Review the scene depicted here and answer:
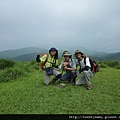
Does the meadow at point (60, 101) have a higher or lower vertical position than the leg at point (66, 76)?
lower

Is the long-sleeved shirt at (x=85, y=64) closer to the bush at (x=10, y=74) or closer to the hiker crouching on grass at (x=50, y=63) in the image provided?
the hiker crouching on grass at (x=50, y=63)

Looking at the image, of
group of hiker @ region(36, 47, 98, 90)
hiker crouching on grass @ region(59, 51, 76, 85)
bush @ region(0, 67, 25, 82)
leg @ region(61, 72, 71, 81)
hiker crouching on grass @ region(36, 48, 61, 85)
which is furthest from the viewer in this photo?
bush @ region(0, 67, 25, 82)

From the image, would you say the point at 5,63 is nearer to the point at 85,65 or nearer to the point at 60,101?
the point at 85,65

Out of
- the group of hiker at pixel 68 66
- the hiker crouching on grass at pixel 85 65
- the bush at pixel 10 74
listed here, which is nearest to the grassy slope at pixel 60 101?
the hiker crouching on grass at pixel 85 65

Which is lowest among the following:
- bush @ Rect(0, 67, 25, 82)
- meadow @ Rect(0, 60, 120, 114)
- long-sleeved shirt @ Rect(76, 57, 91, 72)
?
meadow @ Rect(0, 60, 120, 114)

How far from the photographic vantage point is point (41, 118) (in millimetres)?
4043

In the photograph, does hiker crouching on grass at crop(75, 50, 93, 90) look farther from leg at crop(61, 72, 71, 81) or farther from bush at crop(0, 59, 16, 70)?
bush at crop(0, 59, 16, 70)

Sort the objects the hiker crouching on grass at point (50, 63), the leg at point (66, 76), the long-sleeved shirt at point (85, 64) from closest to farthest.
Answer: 1. the long-sleeved shirt at point (85, 64)
2. the hiker crouching on grass at point (50, 63)
3. the leg at point (66, 76)

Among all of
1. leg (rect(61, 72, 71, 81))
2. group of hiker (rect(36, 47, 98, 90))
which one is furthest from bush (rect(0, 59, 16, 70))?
leg (rect(61, 72, 71, 81))

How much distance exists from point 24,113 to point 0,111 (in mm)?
701

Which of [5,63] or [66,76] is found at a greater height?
[5,63]

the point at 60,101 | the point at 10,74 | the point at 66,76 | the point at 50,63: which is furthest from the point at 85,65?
the point at 10,74

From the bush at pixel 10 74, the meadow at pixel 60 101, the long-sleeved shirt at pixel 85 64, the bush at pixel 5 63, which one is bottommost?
the meadow at pixel 60 101

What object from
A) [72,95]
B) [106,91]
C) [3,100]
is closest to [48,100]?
[72,95]
